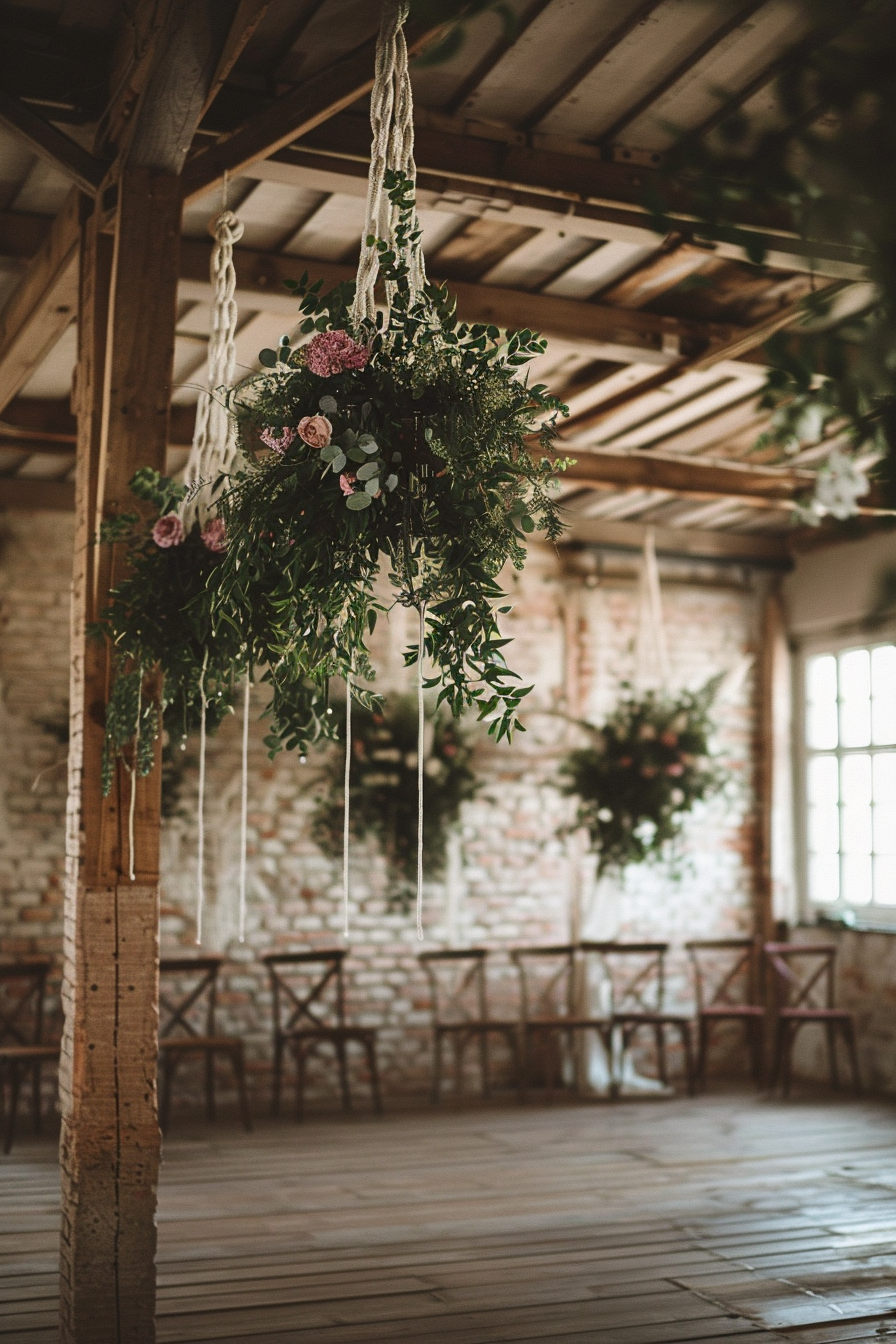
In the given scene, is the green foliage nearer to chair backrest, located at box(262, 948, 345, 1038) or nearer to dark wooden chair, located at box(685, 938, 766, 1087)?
chair backrest, located at box(262, 948, 345, 1038)

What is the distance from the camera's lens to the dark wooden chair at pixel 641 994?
7863 mm

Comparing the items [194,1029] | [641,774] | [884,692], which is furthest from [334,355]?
[884,692]

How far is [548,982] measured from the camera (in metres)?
8.34

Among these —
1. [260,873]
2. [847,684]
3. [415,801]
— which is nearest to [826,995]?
[847,684]

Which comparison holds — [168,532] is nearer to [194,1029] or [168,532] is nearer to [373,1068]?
[373,1068]

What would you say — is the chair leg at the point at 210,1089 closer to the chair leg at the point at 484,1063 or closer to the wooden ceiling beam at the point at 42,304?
the chair leg at the point at 484,1063

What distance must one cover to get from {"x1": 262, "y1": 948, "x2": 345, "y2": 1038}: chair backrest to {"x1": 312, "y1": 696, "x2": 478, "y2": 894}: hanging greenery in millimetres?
646

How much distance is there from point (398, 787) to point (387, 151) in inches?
197

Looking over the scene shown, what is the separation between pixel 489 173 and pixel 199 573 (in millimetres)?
1703

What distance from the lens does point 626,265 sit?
520 centimetres

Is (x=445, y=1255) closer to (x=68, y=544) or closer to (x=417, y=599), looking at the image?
(x=417, y=599)

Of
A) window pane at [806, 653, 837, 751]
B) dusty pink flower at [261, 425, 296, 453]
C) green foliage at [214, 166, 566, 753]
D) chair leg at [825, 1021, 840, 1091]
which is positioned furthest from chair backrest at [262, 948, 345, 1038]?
dusty pink flower at [261, 425, 296, 453]

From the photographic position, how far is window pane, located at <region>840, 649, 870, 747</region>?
8.67m

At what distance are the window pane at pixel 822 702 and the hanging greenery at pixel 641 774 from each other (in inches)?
49.7
